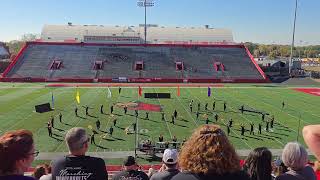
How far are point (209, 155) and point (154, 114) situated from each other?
26634 mm

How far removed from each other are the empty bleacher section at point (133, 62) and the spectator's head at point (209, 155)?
53.8m

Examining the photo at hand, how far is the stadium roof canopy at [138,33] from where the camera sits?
8438 centimetres

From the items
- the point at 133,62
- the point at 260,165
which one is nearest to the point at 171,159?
the point at 260,165

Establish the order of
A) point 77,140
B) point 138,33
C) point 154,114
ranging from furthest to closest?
point 138,33
point 154,114
point 77,140

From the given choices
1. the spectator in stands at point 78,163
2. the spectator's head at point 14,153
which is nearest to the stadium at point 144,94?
the spectator in stands at point 78,163

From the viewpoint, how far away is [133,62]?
210ft

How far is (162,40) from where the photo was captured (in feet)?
287

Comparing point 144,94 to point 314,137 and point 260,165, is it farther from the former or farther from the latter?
point 314,137

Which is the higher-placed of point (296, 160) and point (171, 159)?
point (296, 160)

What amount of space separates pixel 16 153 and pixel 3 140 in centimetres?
16

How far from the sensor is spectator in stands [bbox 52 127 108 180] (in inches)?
175

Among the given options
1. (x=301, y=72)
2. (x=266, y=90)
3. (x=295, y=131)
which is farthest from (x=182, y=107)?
(x=301, y=72)

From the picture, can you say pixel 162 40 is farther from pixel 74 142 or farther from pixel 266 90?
pixel 74 142

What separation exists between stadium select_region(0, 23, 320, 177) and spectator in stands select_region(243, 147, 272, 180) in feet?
38.4
